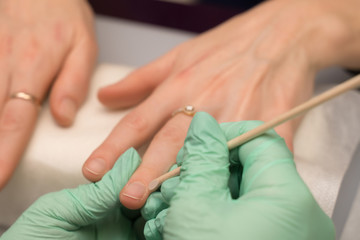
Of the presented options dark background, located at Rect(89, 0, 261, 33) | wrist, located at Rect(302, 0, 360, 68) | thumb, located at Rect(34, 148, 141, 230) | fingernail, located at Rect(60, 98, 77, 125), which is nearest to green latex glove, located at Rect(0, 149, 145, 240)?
thumb, located at Rect(34, 148, 141, 230)

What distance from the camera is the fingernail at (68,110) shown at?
32.1 inches

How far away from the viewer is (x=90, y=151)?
77 centimetres

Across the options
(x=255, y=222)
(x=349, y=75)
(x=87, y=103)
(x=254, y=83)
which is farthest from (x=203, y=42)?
(x=255, y=222)

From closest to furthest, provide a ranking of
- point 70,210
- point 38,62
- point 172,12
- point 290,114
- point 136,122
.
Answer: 1. point 290,114
2. point 70,210
3. point 136,122
4. point 38,62
5. point 172,12

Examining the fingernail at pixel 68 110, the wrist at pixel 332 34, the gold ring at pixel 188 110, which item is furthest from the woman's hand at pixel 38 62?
the wrist at pixel 332 34

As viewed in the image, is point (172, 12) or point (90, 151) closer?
point (90, 151)

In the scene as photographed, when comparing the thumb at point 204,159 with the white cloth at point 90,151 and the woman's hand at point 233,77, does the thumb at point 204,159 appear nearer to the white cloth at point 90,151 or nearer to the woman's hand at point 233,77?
the woman's hand at point 233,77

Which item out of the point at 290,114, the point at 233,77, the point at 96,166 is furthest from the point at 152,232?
the point at 233,77

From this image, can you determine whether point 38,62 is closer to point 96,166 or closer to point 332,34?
point 96,166

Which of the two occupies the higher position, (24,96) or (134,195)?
(24,96)

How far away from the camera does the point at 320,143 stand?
2.67 feet

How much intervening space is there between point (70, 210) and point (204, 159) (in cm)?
24

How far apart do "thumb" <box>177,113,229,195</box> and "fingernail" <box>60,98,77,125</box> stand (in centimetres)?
35

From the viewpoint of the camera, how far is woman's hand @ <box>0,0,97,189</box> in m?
0.78
